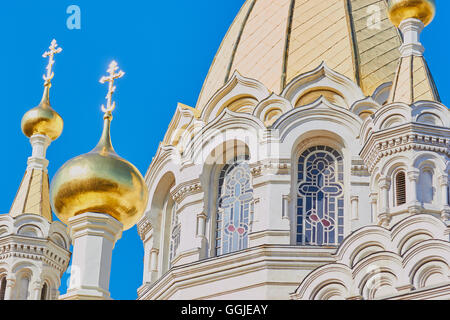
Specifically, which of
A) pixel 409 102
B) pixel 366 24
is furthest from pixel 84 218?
pixel 366 24

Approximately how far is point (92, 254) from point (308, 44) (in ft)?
32.1

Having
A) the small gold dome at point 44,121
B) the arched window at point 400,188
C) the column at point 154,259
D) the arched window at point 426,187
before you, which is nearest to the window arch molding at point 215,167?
the column at point 154,259

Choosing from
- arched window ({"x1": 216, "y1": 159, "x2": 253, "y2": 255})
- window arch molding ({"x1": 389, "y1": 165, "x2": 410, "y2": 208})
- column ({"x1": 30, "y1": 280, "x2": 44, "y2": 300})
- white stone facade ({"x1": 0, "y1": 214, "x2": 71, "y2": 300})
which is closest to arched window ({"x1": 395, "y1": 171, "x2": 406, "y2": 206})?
window arch molding ({"x1": 389, "y1": 165, "x2": 410, "y2": 208})

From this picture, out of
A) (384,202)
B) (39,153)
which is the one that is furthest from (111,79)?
(39,153)

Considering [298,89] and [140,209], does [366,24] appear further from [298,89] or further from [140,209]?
[140,209]

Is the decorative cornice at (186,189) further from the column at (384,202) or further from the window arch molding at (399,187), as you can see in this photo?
the window arch molding at (399,187)

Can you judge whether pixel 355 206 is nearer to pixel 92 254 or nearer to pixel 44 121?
pixel 44 121

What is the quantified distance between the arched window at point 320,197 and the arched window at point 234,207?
840 mm

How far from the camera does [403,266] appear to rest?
59.9 feet

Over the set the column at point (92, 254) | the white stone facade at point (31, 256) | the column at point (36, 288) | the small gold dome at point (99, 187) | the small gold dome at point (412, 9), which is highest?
the small gold dome at point (412, 9)

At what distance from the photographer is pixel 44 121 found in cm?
2336

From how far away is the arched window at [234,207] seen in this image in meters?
22.0

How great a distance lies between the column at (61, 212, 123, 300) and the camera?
14383 mm

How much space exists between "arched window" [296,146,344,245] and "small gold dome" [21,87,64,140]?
13.2 feet
